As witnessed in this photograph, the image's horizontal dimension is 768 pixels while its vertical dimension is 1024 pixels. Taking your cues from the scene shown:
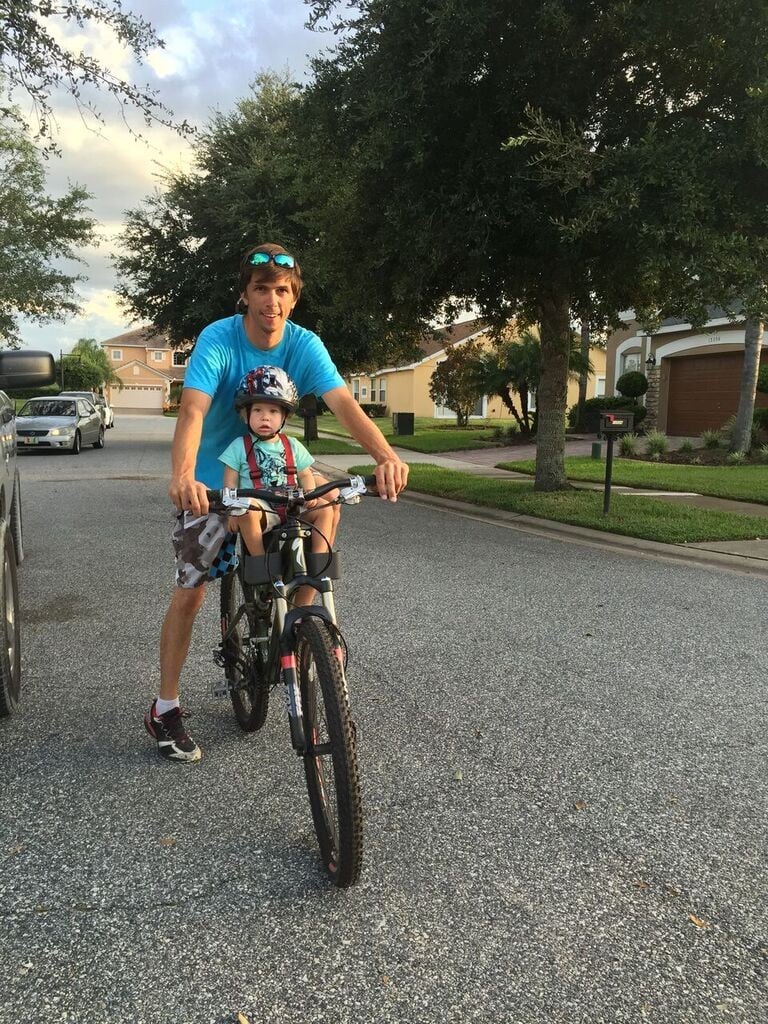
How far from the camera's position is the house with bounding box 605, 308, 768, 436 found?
23.1 m

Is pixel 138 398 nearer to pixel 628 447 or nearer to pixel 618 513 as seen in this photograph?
pixel 628 447

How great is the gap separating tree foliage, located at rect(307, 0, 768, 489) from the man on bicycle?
542 centimetres

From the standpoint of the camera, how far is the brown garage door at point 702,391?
76.4ft

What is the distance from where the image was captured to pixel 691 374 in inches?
977

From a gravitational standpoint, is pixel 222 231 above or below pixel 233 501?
above

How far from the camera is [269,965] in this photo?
6.89 feet

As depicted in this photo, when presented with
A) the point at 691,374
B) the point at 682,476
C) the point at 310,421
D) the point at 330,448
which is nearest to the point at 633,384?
the point at 691,374

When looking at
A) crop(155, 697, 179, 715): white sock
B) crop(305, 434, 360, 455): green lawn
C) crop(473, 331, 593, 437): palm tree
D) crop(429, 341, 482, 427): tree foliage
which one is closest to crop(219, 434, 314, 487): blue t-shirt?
crop(155, 697, 179, 715): white sock

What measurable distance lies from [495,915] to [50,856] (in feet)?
4.74

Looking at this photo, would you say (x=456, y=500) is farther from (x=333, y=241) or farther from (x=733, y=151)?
(x=733, y=151)

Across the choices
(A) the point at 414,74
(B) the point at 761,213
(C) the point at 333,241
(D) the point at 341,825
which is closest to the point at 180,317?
(C) the point at 333,241

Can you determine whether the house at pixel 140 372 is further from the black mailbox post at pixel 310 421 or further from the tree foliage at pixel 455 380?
the black mailbox post at pixel 310 421

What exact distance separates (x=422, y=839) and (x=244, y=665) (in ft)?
3.27

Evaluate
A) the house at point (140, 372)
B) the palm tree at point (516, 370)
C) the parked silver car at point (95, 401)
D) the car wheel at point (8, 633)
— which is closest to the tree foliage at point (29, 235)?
the parked silver car at point (95, 401)
